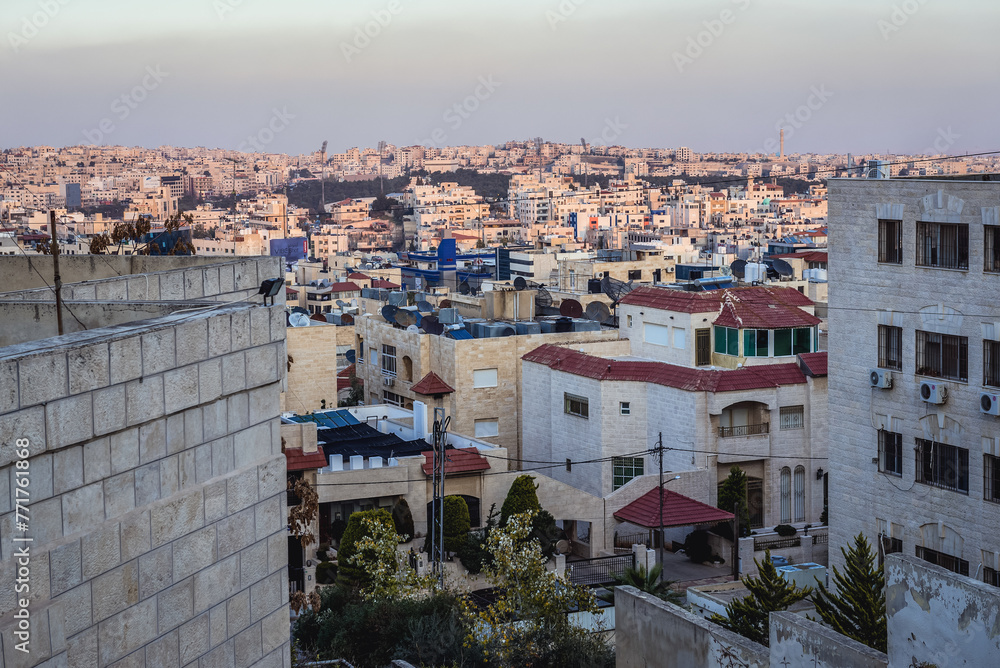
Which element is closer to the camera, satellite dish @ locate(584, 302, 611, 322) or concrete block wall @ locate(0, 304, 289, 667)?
concrete block wall @ locate(0, 304, 289, 667)

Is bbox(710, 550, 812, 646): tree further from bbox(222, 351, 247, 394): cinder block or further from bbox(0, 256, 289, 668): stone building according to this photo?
bbox(222, 351, 247, 394): cinder block

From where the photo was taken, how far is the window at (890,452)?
55.0 ft

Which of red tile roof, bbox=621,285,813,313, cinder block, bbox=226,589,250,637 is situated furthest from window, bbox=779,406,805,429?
cinder block, bbox=226,589,250,637

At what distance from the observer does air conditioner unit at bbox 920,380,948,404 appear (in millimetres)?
15977

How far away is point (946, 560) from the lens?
633 inches

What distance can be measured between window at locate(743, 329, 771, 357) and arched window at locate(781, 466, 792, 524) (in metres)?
2.68

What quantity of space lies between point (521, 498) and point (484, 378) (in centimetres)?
726

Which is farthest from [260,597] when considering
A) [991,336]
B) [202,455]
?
[991,336]

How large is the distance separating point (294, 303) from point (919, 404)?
170ft

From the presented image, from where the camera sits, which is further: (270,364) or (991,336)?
(991,336)

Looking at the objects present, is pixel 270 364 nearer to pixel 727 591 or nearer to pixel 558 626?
pixel 558 626

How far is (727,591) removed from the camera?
19.0 m

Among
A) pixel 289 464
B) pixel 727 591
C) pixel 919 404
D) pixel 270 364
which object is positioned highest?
pixel 270 364

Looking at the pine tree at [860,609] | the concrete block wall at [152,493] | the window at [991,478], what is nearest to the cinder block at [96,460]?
the concrete block wall at [152,493]
